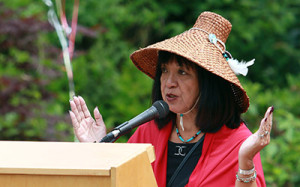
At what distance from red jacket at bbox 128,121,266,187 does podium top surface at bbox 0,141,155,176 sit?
Result: 1.70 ft

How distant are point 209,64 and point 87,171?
3.24 feet

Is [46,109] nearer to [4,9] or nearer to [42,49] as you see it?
[42,49]

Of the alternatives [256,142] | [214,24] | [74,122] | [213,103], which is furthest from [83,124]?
[256,142]

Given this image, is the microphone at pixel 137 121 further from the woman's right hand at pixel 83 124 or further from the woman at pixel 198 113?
the woman's right hand at pixel 83 124

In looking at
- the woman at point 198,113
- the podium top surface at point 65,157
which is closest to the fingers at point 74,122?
the woman at point 198,113

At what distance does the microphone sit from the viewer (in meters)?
1.76

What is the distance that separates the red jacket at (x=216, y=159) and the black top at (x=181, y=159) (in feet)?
0.08

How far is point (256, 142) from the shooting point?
5.64 ft

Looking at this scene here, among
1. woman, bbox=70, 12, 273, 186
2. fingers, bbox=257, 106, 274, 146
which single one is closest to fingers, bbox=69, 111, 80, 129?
woman, bbox=70, 12, 273, 186

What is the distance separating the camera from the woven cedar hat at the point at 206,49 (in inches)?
84.2

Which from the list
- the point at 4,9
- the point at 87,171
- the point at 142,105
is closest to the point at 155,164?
the point at 87,171

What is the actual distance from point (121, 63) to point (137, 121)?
4.76m

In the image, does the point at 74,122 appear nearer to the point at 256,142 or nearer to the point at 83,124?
the point at 83,124

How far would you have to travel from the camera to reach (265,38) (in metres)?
6.70
